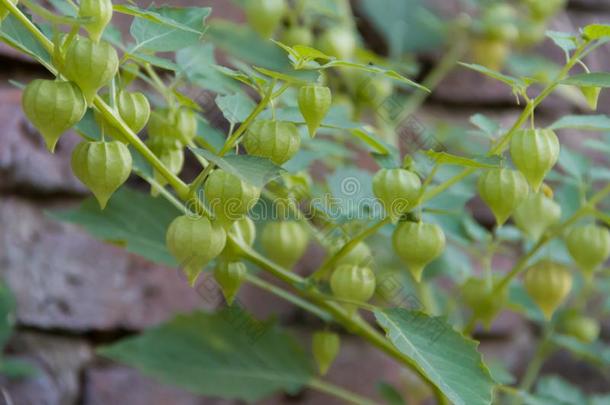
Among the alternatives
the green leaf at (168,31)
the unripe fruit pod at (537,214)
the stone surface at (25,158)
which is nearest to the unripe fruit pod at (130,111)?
the green leaf at (168,31)

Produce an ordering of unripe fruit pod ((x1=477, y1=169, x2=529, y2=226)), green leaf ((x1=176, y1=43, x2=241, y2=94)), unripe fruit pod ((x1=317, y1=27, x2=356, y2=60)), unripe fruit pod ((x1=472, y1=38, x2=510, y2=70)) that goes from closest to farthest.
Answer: unripe fruit pod ((x1=477, y1=169, x2=529, y2=226))
green leaf ((x1=176, y1=43, x2=241, y2=94))
unripe fruit pod ((x1=317, y1=27, x2=356, y2=60))
unripe fruit pod ((x1=472, y1=38, x2=510, y2=70))

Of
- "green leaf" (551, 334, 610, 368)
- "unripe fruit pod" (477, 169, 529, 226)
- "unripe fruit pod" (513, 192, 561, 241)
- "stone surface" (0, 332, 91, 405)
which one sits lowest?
"stone surface" (0, 332, 91, 405)

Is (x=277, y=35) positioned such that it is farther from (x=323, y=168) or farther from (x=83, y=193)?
(x=83, y=193)

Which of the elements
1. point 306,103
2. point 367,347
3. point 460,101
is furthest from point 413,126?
point 306,103

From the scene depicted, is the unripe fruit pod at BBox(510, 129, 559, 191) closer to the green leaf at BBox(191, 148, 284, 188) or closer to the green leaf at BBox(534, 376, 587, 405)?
the green leaf at BBox(191, 148, 284, 188)

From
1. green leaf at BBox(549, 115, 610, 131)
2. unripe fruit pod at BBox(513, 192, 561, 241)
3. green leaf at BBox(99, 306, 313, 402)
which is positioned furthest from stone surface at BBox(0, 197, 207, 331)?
green leaf at BBox(549, 115, 610, 131)

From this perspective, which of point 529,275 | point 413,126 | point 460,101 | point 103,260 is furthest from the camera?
point 460,101

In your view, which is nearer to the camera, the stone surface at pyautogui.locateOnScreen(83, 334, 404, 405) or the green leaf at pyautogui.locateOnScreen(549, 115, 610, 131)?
the green leaf at pyautogui.locateOnScreen(549, 115, 610, 131)
